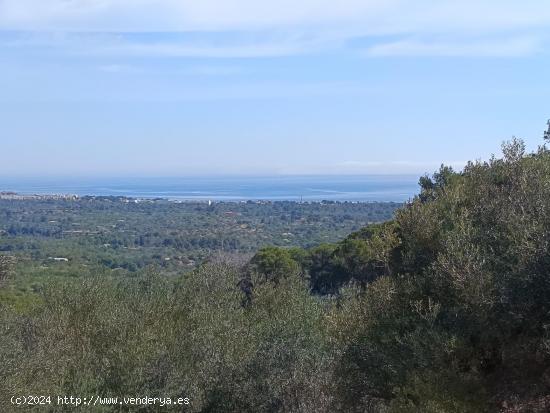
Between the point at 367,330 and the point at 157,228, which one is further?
the point at 157,228

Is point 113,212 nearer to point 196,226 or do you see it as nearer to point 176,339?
point 196,226

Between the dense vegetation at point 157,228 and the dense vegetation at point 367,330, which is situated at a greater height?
the dense vegetation at point 367,330

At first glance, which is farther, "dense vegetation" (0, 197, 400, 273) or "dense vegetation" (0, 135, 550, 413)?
"dense vegetation" (0, 197, 400, 273)

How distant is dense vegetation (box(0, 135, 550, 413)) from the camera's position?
341 inches

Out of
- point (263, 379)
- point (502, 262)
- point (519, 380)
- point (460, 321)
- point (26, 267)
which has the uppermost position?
point (502, 262)

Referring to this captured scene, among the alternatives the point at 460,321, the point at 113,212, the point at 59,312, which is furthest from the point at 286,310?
the point at 113,212

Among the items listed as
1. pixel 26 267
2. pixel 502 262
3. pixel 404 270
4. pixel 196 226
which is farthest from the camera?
pixel 196 226

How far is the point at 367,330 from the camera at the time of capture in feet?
34.8

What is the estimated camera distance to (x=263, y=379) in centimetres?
1191

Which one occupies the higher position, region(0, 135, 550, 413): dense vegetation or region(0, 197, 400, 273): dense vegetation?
region(0, 135, 550, 413): dense vegetation

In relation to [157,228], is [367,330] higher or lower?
higher

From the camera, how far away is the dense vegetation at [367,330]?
28.4ft

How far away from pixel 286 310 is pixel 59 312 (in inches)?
204

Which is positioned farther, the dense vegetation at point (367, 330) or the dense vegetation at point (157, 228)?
the dense vegetation at point (157, 228)
